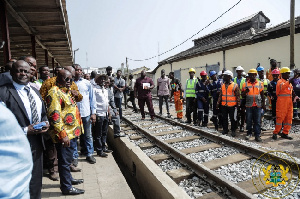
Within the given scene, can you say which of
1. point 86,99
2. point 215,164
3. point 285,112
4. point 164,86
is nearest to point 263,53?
point 164,86

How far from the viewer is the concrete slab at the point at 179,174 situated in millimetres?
3968

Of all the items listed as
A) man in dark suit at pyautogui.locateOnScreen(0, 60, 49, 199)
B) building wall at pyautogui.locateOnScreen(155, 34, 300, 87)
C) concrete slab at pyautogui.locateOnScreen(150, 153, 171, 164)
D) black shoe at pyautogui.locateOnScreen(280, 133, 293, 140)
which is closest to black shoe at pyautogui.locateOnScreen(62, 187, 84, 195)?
man in dark suit at pyautogui.locateOnScreen(0, 60, 49, 199)

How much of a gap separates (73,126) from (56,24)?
18.4 feet

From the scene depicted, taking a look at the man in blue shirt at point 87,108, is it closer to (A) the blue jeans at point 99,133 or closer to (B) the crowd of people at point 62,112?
(B) the crowd of people at point 62,112

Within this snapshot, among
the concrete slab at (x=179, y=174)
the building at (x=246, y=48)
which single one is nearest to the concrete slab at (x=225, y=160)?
the concrete slab at (x=179, y=174)

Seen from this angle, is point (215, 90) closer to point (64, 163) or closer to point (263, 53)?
point (64, 163)

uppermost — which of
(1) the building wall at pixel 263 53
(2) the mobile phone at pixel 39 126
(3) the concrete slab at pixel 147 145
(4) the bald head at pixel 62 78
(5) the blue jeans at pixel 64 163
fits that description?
(1) the building wall at pixel 263 53

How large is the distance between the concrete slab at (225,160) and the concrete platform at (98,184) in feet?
5.62

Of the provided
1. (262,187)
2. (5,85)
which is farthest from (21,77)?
(262,187)

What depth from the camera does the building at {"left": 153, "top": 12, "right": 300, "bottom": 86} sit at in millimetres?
13969

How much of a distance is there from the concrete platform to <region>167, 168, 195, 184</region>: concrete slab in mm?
845

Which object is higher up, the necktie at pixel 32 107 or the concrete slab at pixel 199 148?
the necktie at pixel 32 107

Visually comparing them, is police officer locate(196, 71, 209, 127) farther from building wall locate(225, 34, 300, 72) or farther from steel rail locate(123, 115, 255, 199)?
building wall locate(225, 34, 300, 72)

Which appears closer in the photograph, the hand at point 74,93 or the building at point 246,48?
the hand at point 74,93
